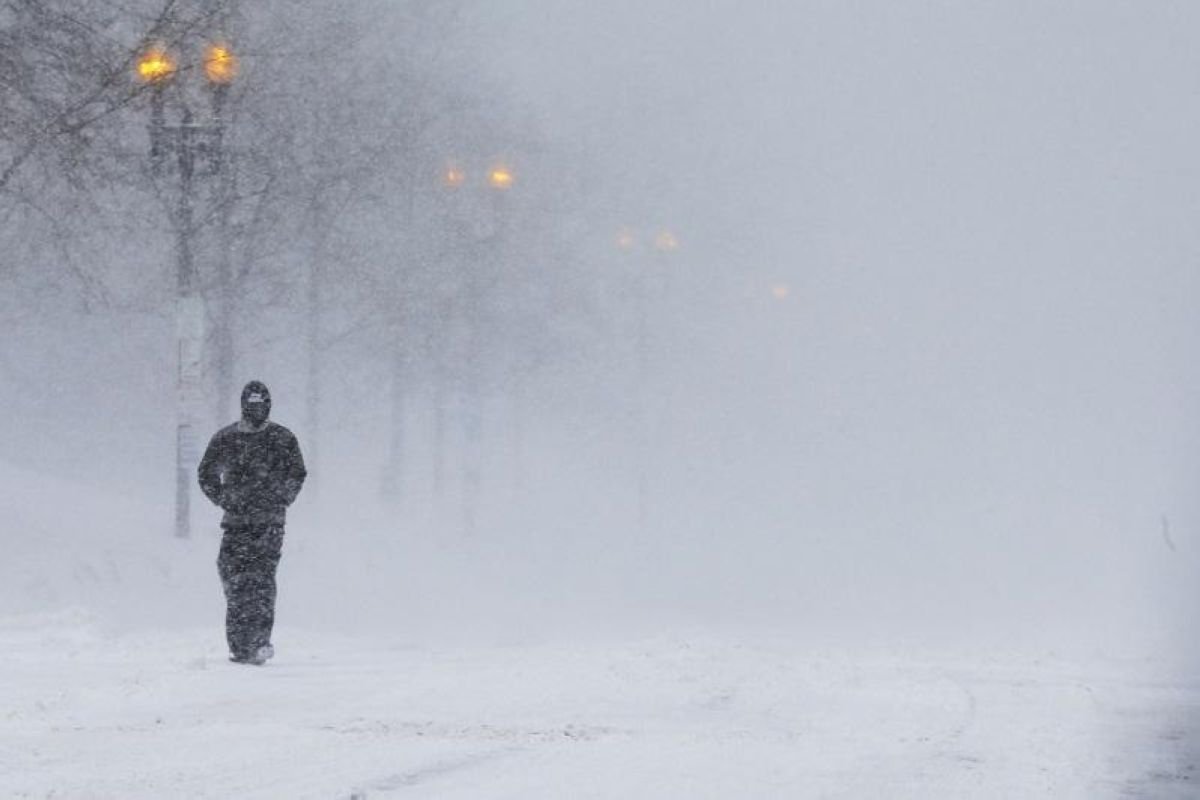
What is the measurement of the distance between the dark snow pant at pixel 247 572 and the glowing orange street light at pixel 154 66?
22.8 feet

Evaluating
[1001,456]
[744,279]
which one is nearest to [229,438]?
[744,279]

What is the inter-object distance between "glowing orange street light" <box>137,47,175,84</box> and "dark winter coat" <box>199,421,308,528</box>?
263 inches

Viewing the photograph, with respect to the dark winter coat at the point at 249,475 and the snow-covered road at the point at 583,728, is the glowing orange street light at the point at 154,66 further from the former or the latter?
the dark winter coat at the point at 249,475

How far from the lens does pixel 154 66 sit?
1748 cm

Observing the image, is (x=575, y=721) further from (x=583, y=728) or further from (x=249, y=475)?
(x=249, y=475)

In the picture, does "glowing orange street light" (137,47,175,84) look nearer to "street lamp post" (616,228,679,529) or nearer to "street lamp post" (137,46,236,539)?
"street lamp post" (137,46,236,539)

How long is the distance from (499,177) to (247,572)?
2220 cm

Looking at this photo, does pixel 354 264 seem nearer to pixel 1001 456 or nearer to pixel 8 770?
pixel 8 770

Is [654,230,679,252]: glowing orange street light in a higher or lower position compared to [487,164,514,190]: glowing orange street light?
higher

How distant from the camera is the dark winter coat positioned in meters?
11.6

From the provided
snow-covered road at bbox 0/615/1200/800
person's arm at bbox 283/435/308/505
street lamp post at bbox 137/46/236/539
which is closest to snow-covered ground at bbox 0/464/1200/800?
snow-covered road at bbox 0/615/1200/800

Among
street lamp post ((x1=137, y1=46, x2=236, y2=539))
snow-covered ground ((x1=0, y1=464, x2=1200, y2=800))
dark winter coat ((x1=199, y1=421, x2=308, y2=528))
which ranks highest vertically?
street lamp post ((x1=137, y1=46, x2=236, y2=539))

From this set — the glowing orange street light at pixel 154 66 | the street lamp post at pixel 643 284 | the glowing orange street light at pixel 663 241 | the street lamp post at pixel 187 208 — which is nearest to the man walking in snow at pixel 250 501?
the glowing orange street light at pixel 154 66

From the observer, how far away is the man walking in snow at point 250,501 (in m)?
11.6
